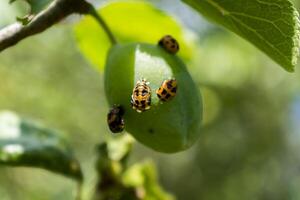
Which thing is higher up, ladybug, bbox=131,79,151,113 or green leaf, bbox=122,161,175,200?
green leaf, bbox=122,161,175,200

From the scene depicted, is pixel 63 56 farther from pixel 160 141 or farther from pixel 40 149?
pixel 160 141

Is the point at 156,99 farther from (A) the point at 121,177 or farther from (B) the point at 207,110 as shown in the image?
(B) the point at 207,110

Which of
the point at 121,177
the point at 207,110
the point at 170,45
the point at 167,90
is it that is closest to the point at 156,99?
the point at 167,90

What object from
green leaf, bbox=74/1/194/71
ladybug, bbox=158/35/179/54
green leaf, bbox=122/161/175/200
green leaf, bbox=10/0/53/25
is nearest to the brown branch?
green leaf, bbox=10/0/53/25

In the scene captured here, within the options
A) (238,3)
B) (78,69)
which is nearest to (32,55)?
(78,69)

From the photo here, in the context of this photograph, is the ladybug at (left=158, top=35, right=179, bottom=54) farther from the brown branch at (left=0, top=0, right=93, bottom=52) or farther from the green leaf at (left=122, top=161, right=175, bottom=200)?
the green leaf at (left=122, top=161, right=175, bottom=200)

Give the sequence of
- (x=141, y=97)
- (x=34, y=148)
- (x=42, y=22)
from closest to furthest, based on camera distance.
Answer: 1. (x=141, y=97)
2. (x=42, y=22)
3. (x=34, y=148)
